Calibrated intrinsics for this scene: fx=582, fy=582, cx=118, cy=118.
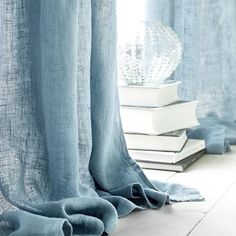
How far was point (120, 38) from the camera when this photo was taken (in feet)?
4.31

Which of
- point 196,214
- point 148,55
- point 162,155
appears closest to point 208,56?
point 148,55

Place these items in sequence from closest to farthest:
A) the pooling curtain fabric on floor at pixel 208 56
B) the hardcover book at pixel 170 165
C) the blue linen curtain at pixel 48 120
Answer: the blue linen curtain at pixel 48 120 < the hardcover book at pixel 170 165 < the pooling curtain fabric on floor at pixel 208 56

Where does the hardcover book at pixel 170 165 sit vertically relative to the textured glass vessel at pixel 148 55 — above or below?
Result: below

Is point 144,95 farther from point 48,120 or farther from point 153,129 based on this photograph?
point 48,120

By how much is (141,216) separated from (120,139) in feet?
0.58

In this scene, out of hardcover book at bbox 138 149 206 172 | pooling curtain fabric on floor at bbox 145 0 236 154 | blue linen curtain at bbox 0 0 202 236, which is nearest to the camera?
blue linen curtain at bbox 0 0 202 236

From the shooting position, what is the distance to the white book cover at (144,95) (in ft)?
4.13

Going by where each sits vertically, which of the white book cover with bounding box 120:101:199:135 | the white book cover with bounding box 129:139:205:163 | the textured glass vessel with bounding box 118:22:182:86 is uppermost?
the textured glass vessel with bounding box 118:22:182:86

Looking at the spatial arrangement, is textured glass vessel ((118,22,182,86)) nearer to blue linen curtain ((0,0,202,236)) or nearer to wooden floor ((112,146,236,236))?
wooden floor ((112,146,236,236))

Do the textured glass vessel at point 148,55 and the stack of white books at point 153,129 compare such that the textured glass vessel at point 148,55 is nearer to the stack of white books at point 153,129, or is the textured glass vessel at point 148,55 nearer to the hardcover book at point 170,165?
the stack of white books at point 153,129

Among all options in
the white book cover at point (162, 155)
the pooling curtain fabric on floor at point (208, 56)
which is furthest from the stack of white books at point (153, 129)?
the pooling curtain fabric on floor at point (208, 56)

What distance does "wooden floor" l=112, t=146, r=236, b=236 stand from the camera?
0.86m

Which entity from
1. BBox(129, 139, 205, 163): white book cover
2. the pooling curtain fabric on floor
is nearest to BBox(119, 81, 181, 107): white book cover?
BBox(129, 139, 205, 163): white book cover

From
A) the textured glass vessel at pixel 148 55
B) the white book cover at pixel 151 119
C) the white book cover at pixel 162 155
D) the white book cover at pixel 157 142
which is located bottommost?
the white book cover at pixel 162 155
